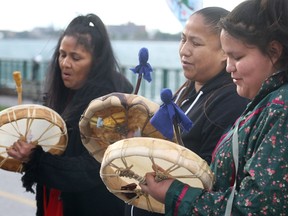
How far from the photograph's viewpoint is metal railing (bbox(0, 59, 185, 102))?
13.9 metres

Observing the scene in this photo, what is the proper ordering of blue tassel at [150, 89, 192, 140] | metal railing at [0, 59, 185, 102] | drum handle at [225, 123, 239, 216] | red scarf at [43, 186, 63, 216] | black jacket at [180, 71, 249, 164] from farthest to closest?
metal railing at [0, 59, 185, 102] → red scarf at [43, 186, 63, 216] → black jacket at [180, 71, 249, 164] → blue tassel at [150, 89, 192, 140] → drum handle at [225, 123, 239, 216]

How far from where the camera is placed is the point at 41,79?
1709 centimetres

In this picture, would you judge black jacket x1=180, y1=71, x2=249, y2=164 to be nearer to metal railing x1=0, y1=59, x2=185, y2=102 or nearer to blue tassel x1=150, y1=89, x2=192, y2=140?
blue tassel x1=150, y1=89, x2=192, y2=140

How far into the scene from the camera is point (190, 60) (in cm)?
253

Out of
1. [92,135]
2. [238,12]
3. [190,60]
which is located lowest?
[92,135]

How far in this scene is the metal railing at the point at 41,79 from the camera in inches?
548

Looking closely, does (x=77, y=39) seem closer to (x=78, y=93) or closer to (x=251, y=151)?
(x=78, y=93)

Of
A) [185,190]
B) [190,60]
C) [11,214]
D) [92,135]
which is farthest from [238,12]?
[11,214]

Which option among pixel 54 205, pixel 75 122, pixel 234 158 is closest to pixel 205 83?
pixel 75 122

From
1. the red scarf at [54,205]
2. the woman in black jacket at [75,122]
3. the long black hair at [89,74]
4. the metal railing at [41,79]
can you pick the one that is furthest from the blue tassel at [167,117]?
the metal railing at [41,79]

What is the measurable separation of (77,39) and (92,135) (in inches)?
28.0

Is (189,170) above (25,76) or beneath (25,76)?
above

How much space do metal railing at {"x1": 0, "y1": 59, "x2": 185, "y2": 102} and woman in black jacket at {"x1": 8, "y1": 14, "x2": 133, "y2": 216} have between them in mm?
7691

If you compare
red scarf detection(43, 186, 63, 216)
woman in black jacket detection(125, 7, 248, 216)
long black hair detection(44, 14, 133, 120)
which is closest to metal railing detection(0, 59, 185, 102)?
long black hair detection(44, 14, 133, 120)
